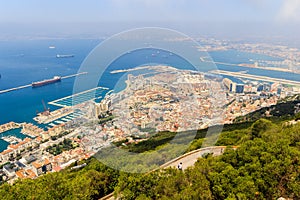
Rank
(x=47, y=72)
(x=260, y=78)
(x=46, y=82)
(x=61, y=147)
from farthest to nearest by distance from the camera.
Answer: (x=47, y=72), (x=46, y=82), (x=260, y=78), (x=61, y=147)

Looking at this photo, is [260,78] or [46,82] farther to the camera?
[46,82]

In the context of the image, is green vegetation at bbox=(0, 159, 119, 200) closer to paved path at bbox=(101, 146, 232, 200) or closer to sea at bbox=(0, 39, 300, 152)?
paved path at bbox=(101, 146, 232, 200)

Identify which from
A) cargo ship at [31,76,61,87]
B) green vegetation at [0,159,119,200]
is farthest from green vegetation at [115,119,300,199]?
cargo ship at [31,76,61,87]

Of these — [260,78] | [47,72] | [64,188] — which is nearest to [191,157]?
[64,188]

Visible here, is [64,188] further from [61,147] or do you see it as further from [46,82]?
[46,82]

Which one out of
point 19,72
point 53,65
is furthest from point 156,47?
point 53,65

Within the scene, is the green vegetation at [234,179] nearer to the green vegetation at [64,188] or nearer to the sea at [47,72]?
the green vegetation at [64,188]

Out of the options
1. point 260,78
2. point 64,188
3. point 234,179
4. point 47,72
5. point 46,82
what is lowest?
point 46,82
